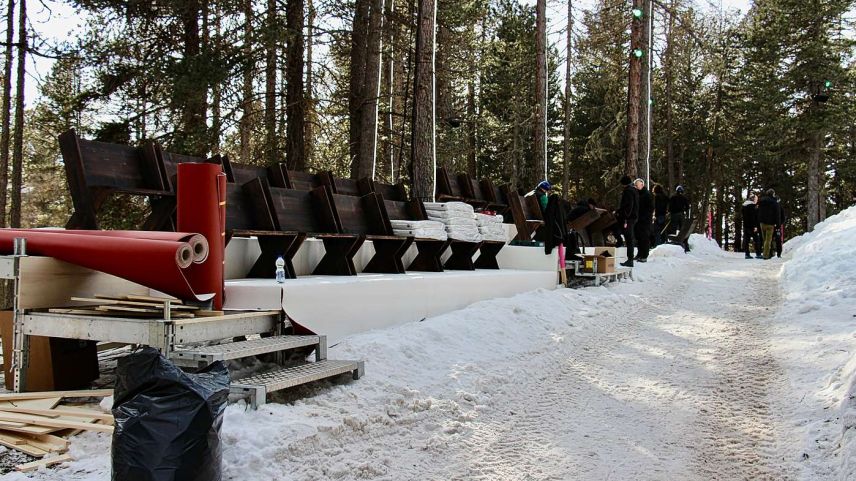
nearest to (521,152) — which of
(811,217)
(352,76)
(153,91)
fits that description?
(811,217)

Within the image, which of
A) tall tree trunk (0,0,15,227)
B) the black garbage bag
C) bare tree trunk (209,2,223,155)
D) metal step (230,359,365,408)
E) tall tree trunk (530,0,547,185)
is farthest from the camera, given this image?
tall tree trunk (530,0,547,185)

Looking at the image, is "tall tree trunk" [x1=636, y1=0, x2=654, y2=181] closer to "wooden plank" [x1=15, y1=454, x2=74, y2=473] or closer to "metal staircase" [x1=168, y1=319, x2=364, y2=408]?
"metal staircase" [x1=168, y1=319, x2=364, y2=408]

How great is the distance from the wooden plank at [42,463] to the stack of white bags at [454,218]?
685 centimetres

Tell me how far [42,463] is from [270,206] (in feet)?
13.1

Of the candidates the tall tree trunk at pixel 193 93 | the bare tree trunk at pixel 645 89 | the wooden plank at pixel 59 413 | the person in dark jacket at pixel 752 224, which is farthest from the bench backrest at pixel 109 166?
the person in dark jacket at pixel 752 224

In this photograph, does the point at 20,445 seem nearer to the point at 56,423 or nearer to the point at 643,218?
the point at 56,423

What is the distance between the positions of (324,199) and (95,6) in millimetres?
9517

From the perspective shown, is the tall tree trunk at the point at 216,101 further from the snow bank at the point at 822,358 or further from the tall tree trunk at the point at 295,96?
the snow bank at the point at 822,358

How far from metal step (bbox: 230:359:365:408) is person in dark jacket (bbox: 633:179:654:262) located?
11944mm

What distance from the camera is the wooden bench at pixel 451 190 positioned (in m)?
13.9

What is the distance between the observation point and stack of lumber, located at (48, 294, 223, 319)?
169 inches

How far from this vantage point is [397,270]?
851 centimetres

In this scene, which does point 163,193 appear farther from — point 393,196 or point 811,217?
point 811,217

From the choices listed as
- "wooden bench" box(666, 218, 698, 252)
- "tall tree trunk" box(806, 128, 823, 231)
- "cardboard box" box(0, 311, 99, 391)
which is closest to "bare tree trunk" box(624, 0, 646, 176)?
"wooden bench" box(666, 218, 698, 252)
